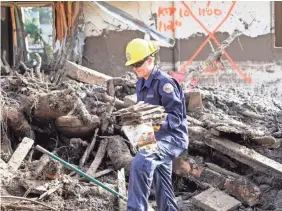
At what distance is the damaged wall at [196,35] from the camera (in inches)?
411

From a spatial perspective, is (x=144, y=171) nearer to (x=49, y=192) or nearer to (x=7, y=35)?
(x=49, y=192)

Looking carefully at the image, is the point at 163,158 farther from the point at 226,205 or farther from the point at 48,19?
the point at 48,19

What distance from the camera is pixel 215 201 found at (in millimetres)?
5621

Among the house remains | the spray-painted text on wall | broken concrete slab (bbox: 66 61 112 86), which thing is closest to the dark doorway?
the house remains

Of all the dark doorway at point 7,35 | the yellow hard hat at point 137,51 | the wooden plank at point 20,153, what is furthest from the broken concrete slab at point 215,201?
the dark doorway at point 7,35

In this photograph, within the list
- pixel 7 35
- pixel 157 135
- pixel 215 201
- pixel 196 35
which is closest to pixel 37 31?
pixel 7 35

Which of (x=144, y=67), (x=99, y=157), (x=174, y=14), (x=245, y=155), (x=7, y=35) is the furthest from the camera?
(x=7, y=35)

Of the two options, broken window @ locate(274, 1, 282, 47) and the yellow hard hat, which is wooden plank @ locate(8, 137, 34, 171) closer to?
the yellow hard hat

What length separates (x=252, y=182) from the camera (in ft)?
19.4

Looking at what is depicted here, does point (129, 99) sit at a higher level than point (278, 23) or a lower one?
lower

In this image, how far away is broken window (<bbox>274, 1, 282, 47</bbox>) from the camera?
418 inches

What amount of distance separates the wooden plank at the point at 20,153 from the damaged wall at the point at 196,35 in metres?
4.15

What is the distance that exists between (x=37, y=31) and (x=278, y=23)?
6307mm

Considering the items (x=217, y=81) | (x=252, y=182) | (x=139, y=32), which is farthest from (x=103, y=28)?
(x=252, y=182)
